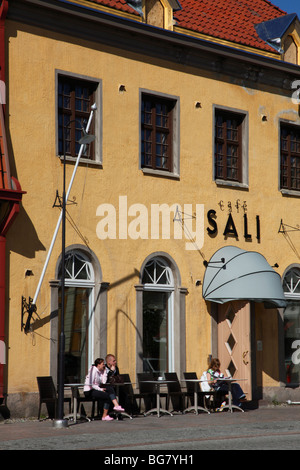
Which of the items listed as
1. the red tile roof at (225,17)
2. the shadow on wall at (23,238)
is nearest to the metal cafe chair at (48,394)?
the shadow on wall at (23,238)

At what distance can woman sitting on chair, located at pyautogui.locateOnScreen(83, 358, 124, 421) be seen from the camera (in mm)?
20609

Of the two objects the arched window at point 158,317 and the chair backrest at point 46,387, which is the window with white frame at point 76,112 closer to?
the arched window at point 158,317

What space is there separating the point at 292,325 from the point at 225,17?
9.20 meters

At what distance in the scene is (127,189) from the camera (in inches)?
912

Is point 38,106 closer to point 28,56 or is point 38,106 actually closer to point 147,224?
point 28,56

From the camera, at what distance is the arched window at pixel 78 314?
859 inches

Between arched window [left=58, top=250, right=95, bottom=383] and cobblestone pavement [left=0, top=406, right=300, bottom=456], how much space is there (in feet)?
6.36

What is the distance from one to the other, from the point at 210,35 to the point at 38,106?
6.37 metres

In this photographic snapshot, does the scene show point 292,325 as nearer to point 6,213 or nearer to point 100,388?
point 100,388

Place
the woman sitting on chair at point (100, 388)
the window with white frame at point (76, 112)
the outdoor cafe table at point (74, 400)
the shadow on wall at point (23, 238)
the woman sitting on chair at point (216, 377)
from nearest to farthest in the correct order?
the outdoor cafe table at point (74, 400) < the woman sitting on chair at point (100, 388) < the shadow on wall at point (23, 238) < the window with white frame at point (76, 112) < the woman sitting on chair at point (216, 377)

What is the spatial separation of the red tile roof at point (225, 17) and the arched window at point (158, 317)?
6.65 metres

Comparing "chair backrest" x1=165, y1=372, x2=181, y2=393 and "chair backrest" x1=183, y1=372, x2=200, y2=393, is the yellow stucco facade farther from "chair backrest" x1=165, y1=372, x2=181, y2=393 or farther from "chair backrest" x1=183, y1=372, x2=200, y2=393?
"chair backrest" x1=165, y1=372, x2=181, y2=393

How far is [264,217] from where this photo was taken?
26328 millimetres

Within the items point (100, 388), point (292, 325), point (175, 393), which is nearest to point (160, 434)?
point (100, 388)
